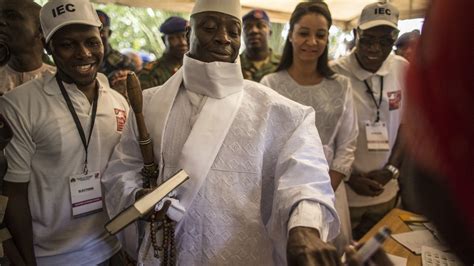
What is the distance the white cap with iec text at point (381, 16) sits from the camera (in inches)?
88.0

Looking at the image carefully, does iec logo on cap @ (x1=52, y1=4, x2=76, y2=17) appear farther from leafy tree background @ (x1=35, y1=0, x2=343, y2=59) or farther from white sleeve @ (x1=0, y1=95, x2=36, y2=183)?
leafy tree background @ (x1=35, y1=0, x2=343, y2=59)

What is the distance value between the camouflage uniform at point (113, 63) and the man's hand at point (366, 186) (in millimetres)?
1954

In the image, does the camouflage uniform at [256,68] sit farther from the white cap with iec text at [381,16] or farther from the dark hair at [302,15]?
the white cap with iec text at [381,16]

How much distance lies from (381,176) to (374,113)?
380 mm

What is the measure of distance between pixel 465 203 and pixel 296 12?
1915 mm

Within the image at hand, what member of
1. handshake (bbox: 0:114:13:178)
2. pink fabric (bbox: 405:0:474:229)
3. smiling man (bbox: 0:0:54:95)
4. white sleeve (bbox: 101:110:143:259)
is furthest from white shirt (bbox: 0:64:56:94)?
pink fabric (bbox: 405:0:474:229)

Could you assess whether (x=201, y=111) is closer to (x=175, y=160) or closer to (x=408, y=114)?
(x=175, y=160)

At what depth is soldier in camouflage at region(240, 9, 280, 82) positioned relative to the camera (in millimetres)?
3234

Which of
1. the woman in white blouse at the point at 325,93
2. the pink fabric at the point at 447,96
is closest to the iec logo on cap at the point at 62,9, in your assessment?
the woman in white blouse at the point at 325,93

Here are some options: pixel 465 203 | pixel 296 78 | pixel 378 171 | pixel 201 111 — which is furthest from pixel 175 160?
pixel 378 171

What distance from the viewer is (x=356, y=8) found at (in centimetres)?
314

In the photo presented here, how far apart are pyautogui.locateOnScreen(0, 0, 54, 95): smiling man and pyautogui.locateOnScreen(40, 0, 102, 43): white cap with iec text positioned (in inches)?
16.1

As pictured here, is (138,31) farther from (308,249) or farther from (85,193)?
(308,249)

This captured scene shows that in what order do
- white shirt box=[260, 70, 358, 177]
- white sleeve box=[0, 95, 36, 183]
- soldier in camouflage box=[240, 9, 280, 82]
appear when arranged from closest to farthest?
white sleeve box=[0, 95, 36, 183]
white shirt box=[260, 70, 358, 177]
soldier in camouflage box=[240, 9, 280, 82]
